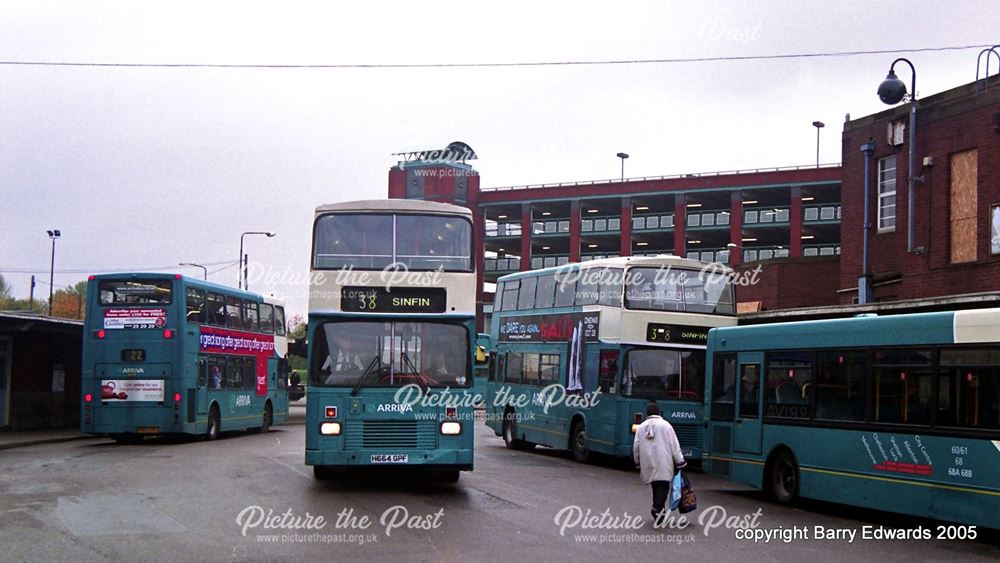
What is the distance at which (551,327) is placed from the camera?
26094 mm

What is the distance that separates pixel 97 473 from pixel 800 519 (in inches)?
488

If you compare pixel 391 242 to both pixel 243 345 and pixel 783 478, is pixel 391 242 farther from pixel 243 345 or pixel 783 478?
pixel 243 345

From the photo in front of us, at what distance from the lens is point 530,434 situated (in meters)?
28.0

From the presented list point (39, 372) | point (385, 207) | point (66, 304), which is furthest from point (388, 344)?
point (66, 304)

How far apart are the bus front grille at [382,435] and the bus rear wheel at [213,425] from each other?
15.1 meters

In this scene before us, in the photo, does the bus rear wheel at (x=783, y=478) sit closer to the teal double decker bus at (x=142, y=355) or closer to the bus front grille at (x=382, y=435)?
the bus front grille at (x=382, y=435)

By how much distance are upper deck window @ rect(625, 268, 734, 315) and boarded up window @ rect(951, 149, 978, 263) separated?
8.09 m

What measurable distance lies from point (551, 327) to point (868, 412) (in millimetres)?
11831

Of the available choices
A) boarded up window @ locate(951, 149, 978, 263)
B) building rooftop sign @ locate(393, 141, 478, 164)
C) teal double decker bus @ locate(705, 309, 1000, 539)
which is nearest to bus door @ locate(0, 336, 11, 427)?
teal double decker bus @ locate(705, 309, 1000, 539)

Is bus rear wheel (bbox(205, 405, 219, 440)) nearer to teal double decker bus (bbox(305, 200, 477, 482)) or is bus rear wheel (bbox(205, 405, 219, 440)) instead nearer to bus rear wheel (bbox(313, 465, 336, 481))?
bus rear wheel (bbox(313, 465, 336, 481))

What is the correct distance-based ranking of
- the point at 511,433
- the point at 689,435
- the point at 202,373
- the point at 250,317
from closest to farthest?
the point at 689,435
the point at 202,373
the point at 511,433
the point at 250,317

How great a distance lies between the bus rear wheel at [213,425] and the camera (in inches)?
1190

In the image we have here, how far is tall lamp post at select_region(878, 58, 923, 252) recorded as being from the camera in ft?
93.7

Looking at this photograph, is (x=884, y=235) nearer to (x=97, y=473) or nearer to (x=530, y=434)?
(x=530, y=434)
